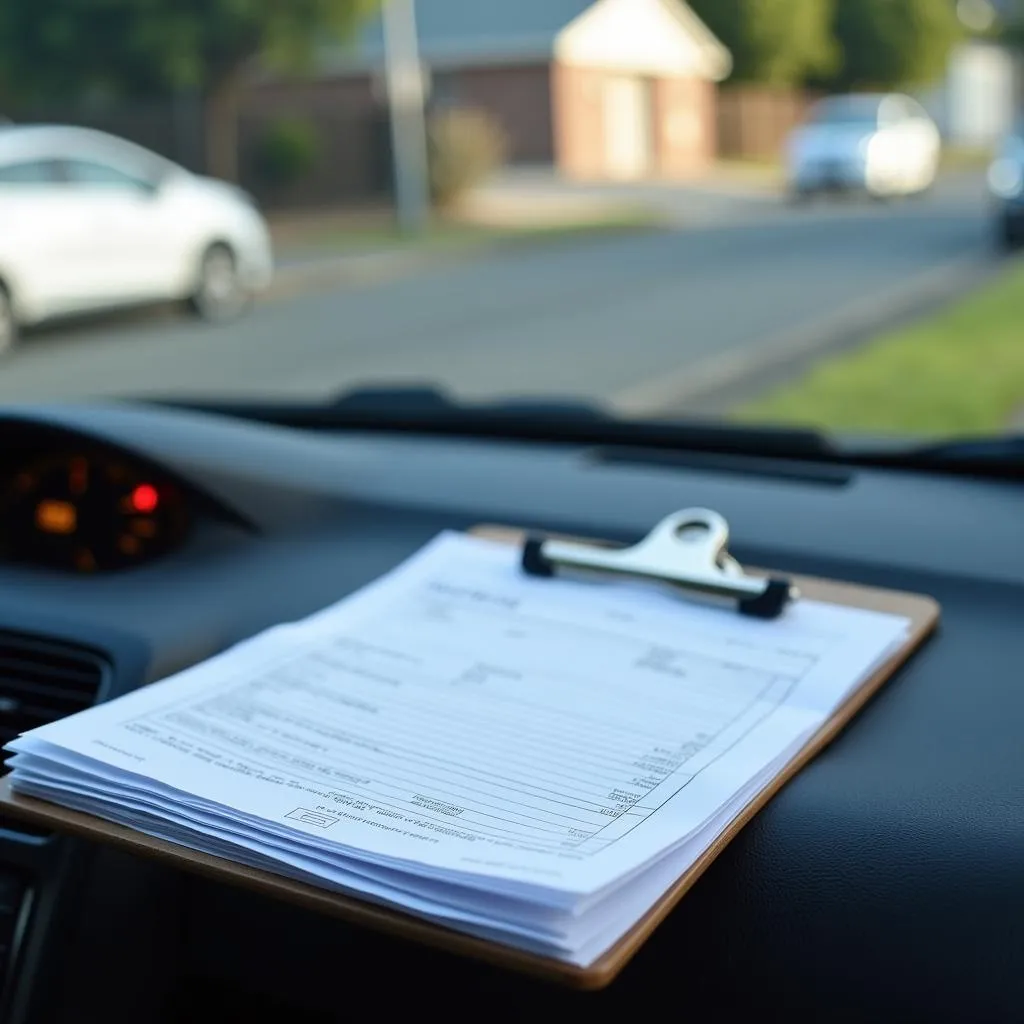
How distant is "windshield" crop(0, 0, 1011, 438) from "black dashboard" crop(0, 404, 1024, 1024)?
0.87m

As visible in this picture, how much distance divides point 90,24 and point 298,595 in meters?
25.3

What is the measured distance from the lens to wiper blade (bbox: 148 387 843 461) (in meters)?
2.73

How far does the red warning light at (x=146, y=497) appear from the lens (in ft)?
7.41

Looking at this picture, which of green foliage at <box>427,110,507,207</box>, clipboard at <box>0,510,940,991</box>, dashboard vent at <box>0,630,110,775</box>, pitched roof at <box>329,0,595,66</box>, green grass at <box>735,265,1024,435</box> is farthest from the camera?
pitched roof at <box>329,0,595,66</box>

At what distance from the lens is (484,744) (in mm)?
1448

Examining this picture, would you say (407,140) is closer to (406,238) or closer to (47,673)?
(406,238)

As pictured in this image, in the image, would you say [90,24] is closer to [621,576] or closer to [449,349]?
[449,349]

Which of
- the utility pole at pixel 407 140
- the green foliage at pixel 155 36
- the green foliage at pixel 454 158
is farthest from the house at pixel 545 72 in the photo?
the utility pole at pixel 407 140

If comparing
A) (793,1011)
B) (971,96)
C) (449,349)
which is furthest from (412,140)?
(971,96)

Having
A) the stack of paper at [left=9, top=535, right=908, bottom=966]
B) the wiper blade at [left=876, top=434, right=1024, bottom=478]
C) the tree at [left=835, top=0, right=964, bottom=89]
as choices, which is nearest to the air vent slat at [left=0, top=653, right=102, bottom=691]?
the stack of paper at [left=9, top=535, right=908, bottom=966]

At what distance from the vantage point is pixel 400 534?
7.43 ft

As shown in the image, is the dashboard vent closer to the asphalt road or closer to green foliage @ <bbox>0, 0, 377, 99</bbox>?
the asphalt road

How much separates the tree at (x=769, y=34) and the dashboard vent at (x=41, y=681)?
47.6 m

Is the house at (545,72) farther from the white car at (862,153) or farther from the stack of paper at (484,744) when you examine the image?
the stack of paper at (484,744)
